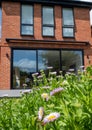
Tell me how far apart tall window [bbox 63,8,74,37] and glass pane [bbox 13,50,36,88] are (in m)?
2.50

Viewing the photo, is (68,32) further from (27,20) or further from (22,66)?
(22,66)

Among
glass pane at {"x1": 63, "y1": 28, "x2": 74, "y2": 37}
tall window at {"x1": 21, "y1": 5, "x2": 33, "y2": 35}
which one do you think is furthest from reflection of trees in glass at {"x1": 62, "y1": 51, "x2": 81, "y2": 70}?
tall window at {"x1": 21, "y1": 5, "x2": 33, "y2": 35}

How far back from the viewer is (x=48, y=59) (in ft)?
53.3

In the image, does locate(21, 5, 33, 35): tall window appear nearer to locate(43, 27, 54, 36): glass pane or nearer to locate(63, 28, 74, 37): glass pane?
locate(43, 27, 54, 36): glass pane

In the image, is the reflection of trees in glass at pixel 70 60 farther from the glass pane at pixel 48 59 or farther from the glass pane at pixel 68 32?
the glass pane at pixel 68 32

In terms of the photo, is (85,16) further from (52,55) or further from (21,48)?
(21,48)

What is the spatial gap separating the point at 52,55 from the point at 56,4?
314 cm

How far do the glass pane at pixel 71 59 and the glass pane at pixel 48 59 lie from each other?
35cm

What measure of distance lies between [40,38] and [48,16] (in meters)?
1.52

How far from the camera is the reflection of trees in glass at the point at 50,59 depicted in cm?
1610

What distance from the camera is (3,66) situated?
50.6ft

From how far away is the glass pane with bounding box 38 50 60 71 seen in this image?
52.4ft

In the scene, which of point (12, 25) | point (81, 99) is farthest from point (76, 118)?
point (12, 25)

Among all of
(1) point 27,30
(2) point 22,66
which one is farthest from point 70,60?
(1) point 27,30
